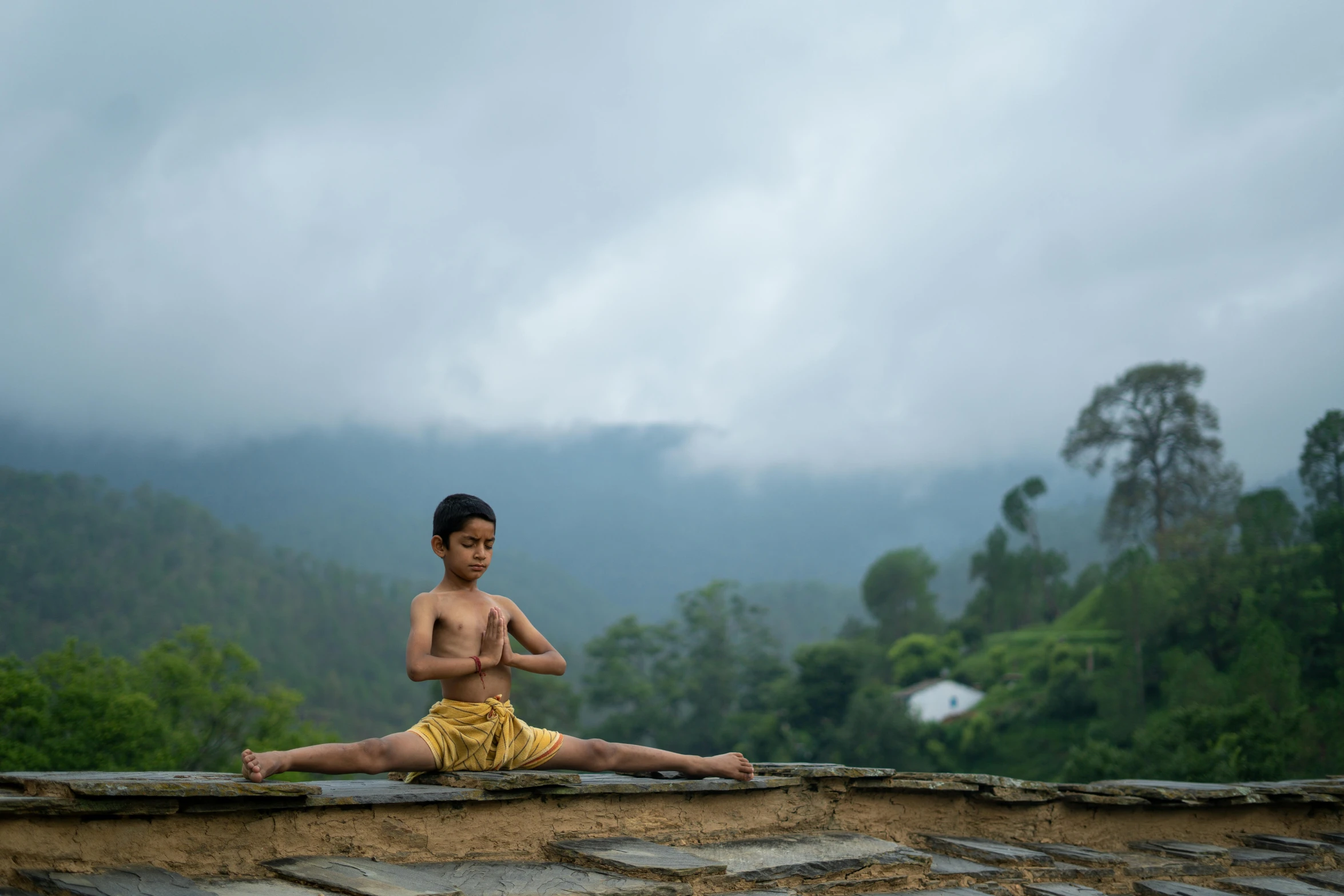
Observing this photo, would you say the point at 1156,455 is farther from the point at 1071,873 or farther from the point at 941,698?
the point at 1071,873

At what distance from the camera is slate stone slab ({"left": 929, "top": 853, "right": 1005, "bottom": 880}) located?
339cm

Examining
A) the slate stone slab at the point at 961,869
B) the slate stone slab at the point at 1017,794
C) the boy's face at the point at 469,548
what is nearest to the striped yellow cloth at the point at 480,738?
the boy's face at the point at 469,548

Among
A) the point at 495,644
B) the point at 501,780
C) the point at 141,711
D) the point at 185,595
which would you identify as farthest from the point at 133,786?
the point at 185,595

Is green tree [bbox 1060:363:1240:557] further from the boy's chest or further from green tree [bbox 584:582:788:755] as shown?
the boy's chest

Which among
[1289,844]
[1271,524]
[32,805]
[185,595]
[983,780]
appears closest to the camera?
[32,805]

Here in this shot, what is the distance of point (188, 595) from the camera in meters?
74.9

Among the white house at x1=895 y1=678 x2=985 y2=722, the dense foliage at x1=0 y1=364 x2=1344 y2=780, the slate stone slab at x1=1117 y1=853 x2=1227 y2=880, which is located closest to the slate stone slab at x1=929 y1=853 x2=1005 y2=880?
the slate stone slab at x1=1117 y1=853 x2=1227 y2=880

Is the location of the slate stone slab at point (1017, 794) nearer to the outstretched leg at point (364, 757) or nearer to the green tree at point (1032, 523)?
the outstretched leg at point (364, 757)

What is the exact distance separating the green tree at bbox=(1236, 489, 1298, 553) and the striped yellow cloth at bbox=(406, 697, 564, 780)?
155ft

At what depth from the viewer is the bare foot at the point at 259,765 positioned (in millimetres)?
2906

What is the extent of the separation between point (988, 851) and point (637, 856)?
1486mm

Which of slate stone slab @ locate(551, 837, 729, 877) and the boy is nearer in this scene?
slate stone slab @ locate(551, 837, 729, 877)

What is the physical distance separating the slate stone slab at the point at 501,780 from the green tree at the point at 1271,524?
1875 inches

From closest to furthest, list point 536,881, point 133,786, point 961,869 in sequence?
1. point 133,786
2. point 536,881
3. point 961,869
